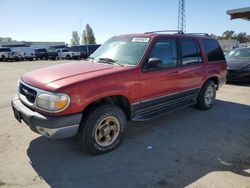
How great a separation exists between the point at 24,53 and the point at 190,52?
3067 centimetres

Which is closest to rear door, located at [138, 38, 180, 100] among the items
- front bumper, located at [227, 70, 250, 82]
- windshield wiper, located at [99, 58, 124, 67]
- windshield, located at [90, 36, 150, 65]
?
windshield, located at [90, 36, 150, 65]

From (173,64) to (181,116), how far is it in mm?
1500

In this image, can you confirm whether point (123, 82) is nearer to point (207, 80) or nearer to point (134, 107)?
point (134, 107)

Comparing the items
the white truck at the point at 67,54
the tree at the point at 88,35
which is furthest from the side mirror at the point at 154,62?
the tree at the point at 88,35

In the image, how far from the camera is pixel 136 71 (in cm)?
432

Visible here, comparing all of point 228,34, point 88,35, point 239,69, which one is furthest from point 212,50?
point 228,34

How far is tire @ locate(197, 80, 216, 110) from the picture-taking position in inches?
250

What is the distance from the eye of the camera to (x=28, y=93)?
3.90 meters

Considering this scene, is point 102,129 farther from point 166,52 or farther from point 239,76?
point 239,76

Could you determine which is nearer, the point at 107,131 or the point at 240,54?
the point at 107,131

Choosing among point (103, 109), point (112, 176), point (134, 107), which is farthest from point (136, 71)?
point (112, 176)

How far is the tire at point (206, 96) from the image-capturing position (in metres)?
6.36

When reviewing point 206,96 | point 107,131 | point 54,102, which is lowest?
point 107,131

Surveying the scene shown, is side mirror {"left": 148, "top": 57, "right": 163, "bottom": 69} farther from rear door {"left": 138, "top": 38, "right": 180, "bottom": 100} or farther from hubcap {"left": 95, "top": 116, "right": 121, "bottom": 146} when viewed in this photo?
hubcap {"left": 95, "top": 116, "right": 121, "bottom": 146}
